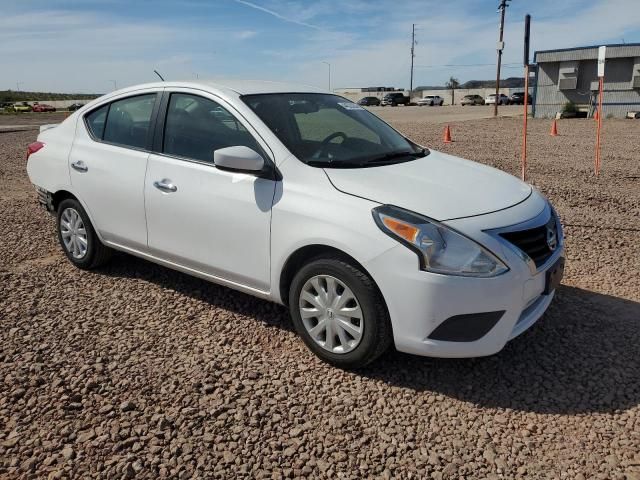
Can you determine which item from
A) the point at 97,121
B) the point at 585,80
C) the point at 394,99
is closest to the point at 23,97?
the point at 394,99

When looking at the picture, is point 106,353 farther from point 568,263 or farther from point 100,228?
point 568,263

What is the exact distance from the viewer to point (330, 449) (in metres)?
2.68

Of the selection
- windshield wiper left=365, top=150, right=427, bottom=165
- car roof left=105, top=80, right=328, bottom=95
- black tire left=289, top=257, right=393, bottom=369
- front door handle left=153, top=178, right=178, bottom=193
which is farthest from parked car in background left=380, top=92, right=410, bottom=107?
black tire left=289, top=257, right=393, bottom=369

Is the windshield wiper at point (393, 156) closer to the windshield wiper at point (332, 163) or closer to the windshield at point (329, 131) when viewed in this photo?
the windshield at point (329, 131)

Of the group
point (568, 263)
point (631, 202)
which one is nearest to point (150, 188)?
point (568, 263)

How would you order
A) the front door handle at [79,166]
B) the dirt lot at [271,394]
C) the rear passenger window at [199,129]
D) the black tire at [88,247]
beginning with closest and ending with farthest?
the dirt lot at [271,394]
the rear passenger window at [199,129]
the front door handle at [79,166]
the black tire at [88,247]

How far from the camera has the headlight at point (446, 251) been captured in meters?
2.87

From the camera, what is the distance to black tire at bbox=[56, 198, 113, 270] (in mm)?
4777

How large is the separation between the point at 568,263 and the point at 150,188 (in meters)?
3.83

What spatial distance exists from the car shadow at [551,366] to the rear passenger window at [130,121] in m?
1.47

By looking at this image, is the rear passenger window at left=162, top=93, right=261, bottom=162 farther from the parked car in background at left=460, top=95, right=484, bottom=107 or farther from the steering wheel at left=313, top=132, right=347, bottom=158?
the parked car in background at left=460, top=95, right=484, bottom=107

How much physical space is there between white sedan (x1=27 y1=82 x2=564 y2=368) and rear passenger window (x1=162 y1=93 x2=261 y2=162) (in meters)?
0.01

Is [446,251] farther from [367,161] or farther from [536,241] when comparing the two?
[367,161]

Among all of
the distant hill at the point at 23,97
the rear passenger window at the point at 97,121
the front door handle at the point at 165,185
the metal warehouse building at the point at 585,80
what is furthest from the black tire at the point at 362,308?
the distant hill at the point at 23,97
